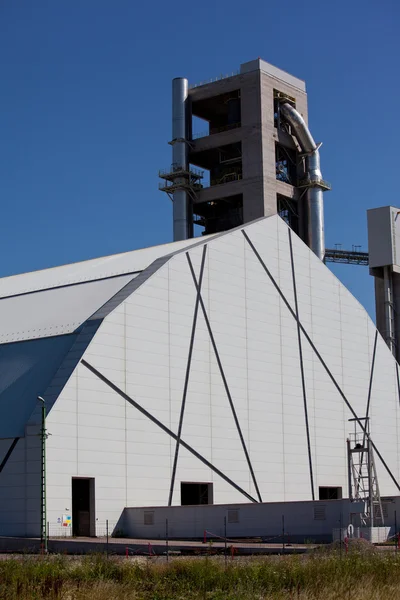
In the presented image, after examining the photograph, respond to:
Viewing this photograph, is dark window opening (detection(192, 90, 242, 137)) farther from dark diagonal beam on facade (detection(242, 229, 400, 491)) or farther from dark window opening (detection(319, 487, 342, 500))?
dark window opening (detection(319, 487, 342, 500))

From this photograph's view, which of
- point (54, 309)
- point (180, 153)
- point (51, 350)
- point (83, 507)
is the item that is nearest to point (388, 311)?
point (180, 153)

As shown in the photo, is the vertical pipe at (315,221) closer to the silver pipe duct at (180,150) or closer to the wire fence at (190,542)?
the silver pipe duct at (180,150)

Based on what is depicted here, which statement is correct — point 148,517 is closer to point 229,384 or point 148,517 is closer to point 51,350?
point 51,350

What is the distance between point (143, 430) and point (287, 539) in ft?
33.9

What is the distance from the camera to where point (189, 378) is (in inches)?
2176

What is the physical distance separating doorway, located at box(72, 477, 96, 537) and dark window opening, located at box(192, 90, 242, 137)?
64.6 m

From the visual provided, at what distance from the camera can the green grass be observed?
22.6 m

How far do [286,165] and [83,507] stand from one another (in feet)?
222

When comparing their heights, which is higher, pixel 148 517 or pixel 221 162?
pixel 221 162

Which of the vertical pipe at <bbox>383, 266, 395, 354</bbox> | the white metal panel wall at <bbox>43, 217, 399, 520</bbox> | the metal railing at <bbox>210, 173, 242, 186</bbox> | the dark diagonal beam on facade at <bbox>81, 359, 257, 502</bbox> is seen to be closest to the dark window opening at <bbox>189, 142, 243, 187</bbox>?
the metal railing at <bbox>210, 173, 242, 186</bbox>

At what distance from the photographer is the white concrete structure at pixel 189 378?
4850cm

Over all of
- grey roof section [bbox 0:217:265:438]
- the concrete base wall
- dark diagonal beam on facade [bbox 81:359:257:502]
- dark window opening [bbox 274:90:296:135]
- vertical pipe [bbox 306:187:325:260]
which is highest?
dark window opening [bbox 274:90:296:135]

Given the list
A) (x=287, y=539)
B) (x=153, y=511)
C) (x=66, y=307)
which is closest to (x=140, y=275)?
(x=66, y=307)

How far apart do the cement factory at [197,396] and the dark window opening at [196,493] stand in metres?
0.08
